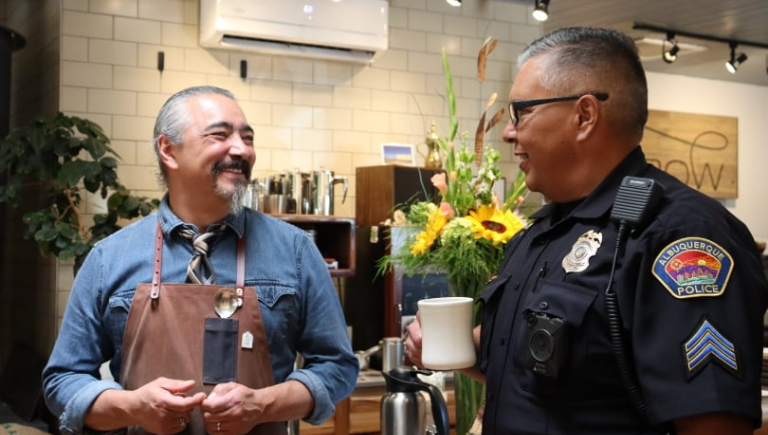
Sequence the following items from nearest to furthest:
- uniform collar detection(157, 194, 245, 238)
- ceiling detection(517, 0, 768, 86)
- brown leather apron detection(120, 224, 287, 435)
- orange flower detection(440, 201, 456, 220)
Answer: brown leather apron detection(120, 224, 287, 435)
uniform collar detection(157, 194, 245, 238)
orange flower detection(440, 201, 456, 220)
ceiling detection(517, 0, 768, 86)

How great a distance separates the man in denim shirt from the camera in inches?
80.0

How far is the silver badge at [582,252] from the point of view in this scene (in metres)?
1.58

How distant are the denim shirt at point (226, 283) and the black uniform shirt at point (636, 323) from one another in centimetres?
60

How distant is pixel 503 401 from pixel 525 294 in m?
0.21

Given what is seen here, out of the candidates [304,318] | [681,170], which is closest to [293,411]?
[304,318]

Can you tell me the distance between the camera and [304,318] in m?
2.24

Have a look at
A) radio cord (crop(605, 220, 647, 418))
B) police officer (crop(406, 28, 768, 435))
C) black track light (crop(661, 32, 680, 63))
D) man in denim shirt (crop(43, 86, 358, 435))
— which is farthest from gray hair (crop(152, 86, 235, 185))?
black track light (crop(661, 32, 680, 63))

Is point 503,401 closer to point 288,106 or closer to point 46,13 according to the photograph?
point 288,106

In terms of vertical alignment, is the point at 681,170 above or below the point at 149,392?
above

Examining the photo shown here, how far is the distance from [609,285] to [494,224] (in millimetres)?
1118

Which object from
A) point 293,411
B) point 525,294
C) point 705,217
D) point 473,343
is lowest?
point 293,411

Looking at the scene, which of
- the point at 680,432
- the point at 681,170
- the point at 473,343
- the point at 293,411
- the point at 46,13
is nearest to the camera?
the point at 680,432

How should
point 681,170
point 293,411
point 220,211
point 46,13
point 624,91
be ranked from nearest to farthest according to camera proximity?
point 624,91
point 293,411
point 220,211
point 46,13
point 681,170

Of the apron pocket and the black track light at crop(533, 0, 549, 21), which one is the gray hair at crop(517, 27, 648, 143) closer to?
the apron pocket
